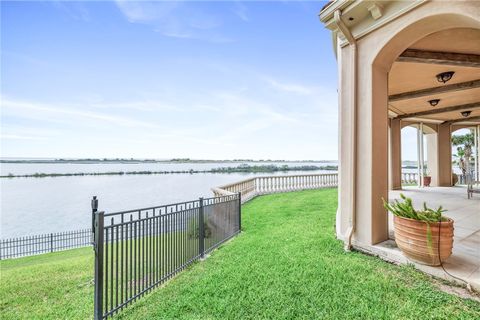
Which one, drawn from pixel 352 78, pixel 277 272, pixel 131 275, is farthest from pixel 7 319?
pixel 352 78

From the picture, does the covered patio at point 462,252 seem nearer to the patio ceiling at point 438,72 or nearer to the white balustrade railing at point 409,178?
the patio ceiling at point 438,72

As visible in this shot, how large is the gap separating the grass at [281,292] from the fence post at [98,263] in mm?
294

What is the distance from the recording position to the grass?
7.34 ft

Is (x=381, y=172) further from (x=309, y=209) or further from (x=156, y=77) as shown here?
(x=156, y=77)

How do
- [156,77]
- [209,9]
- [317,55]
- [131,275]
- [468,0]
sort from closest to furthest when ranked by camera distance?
[468,0] → [131,275] → [209,9] → [317,55] → [156,77]

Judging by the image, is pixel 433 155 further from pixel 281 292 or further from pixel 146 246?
pixel 146 246

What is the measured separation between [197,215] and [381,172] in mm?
3365

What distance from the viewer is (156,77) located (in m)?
19.0

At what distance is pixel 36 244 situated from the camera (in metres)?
15.7

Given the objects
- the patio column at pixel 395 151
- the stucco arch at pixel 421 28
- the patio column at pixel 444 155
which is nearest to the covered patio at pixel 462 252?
the stucco arch at pixel 421 28

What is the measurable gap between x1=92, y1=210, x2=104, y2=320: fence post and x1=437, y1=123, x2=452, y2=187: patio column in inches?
535

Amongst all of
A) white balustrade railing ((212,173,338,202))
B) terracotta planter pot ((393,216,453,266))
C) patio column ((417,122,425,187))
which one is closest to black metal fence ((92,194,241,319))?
terracotta planter pot ((393,216,453,266))

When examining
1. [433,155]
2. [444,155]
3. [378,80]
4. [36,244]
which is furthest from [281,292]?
[36,244]

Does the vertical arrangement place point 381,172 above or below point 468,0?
below
